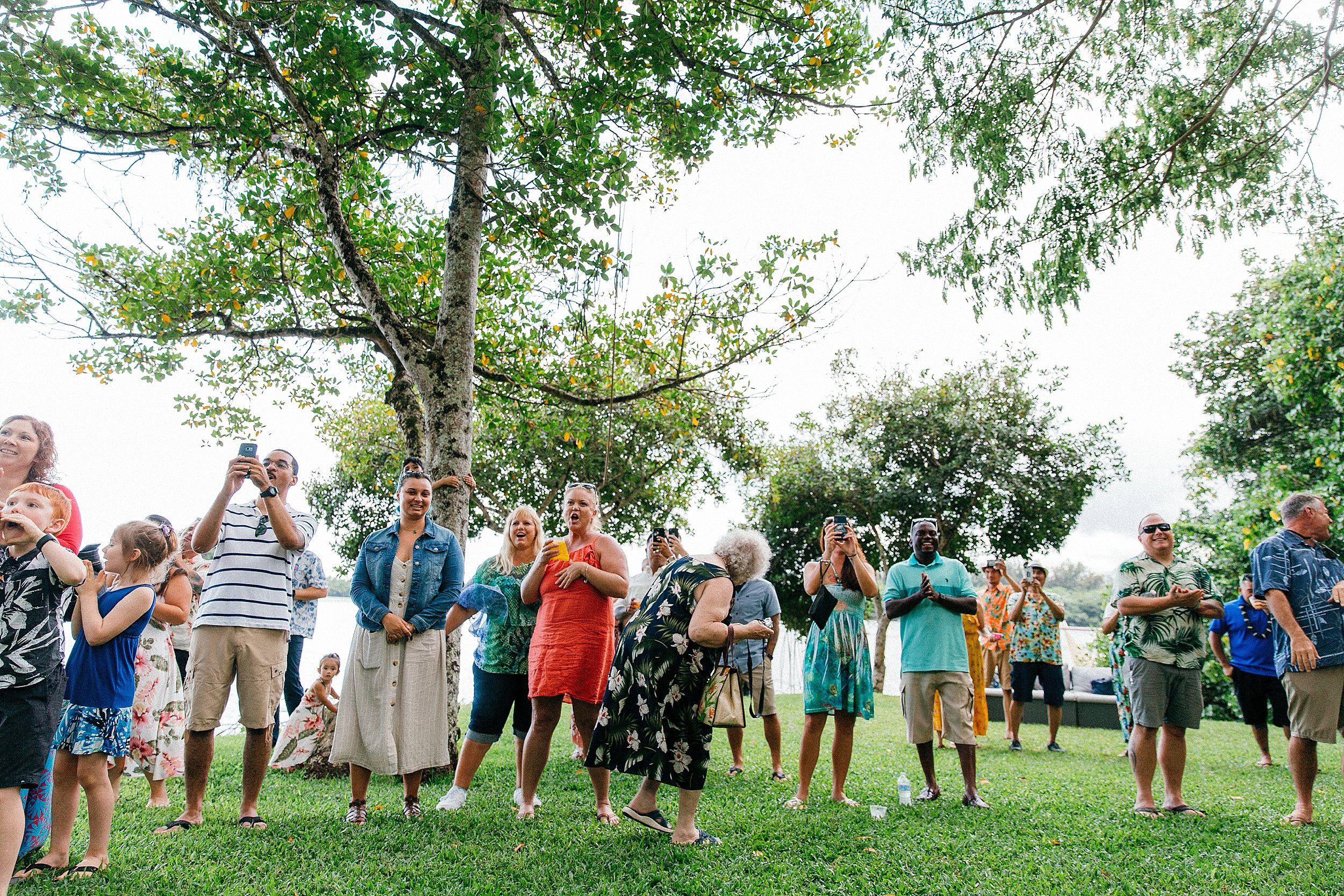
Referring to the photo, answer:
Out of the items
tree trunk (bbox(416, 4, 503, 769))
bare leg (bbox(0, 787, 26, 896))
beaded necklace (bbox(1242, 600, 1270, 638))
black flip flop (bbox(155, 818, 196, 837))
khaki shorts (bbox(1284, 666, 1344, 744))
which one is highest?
tree trunk (bbox(416, 4, 503, 769))

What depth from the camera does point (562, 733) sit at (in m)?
10.7

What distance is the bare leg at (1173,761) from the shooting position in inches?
201

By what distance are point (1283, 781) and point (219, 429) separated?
1341 centimetres

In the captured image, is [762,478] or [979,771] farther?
[762,478]

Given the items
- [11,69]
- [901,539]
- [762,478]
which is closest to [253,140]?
[11,69]

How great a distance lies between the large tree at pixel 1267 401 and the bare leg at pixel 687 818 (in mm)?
8454

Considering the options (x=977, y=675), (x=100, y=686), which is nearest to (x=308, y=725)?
(x=100, y=686)

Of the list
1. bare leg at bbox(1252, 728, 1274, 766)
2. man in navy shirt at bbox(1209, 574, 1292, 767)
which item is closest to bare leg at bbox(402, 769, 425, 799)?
man in navy shirt at bbox(1209, 574, 1292, 767)

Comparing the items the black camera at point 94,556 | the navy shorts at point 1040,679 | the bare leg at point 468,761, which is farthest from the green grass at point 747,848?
the navy shorts at point 1040,679

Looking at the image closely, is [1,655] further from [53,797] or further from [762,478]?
[762,478]

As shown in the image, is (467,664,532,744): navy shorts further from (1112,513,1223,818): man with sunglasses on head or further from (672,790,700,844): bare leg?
(1112,513,1223,818): man with sunglasses on head

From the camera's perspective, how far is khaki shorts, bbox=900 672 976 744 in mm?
5441

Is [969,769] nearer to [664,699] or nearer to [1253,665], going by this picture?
[664,699]

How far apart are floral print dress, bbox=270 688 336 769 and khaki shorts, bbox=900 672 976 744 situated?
200 inches
